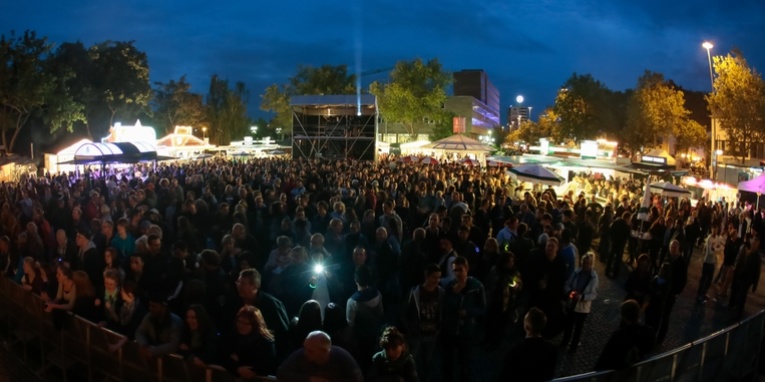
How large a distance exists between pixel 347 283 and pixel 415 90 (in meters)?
46.5

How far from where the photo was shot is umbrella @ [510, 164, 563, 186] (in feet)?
42.3

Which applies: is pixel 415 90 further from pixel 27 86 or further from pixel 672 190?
pixel 672 190

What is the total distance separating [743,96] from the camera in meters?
22.6

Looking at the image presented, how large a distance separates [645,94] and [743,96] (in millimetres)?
9873

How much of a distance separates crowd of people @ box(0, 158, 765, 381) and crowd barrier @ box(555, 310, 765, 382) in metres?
0.19

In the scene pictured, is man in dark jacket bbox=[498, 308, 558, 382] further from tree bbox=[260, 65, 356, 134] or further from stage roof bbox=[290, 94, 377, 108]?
tree bbox=[260, 65, 356, 134]

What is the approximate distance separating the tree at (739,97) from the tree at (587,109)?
12.0 m

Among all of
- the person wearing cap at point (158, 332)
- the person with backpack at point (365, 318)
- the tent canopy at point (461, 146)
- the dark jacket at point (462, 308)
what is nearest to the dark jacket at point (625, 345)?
the dark jacket at point (462, 308)

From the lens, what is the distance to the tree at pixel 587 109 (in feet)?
118

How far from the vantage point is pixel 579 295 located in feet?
19.9

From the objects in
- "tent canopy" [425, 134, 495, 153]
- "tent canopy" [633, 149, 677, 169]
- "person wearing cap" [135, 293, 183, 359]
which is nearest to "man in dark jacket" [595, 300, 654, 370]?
"person wearing cap" [135, 293, 183, 359]

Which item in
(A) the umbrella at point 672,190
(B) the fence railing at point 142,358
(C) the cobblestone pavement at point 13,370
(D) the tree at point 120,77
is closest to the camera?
(B) the fence railing at point 142,358

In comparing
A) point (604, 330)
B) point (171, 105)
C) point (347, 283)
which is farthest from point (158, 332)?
point (171, 105)

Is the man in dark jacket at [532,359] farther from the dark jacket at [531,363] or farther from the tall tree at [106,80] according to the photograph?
the tall tree at [106,80]
